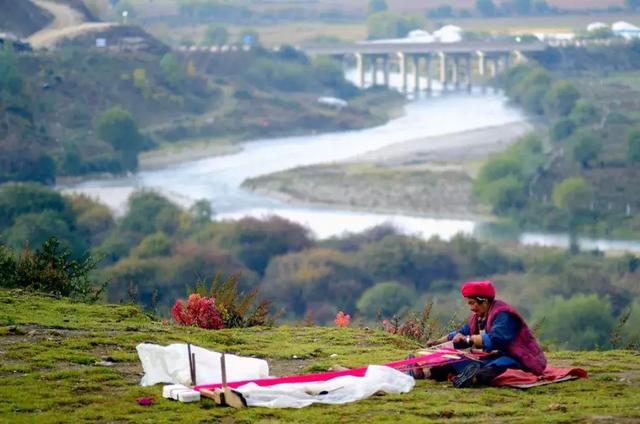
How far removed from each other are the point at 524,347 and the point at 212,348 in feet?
Result: 8.93

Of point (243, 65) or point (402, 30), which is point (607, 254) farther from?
point (402, 30)

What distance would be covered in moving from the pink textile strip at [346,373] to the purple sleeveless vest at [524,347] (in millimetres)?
338

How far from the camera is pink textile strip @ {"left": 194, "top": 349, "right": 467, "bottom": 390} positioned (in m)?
11.4

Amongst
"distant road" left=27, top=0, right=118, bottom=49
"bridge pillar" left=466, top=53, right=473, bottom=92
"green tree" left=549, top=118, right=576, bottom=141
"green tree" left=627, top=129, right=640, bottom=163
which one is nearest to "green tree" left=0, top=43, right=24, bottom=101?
"distant road" left=27, top=0, right=118, bottom=49

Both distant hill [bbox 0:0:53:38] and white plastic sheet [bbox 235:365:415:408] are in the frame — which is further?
distant hill [bbox 0:0:53:38]

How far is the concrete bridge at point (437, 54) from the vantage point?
11494cm

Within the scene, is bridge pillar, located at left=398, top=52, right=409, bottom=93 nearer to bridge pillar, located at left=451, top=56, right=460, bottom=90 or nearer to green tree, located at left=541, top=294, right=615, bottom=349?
bridge pillar, located at left=451, top=56, right=460, bottom=90

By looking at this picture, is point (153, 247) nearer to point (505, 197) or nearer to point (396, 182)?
point (505, 197)

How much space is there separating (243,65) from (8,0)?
1493 centimetres

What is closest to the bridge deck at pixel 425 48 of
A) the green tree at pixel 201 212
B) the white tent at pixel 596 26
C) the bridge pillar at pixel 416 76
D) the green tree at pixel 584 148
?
the bridge pillar at pixel 416 76

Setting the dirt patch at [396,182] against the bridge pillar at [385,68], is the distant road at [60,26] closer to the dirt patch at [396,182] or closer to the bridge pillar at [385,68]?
the bridge pillar at [385,68]

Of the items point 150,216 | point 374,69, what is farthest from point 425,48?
point 150,216

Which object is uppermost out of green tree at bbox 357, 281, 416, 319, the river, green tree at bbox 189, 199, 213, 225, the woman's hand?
the woman's hand

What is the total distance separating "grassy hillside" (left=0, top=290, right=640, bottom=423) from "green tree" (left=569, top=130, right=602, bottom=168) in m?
56.5
